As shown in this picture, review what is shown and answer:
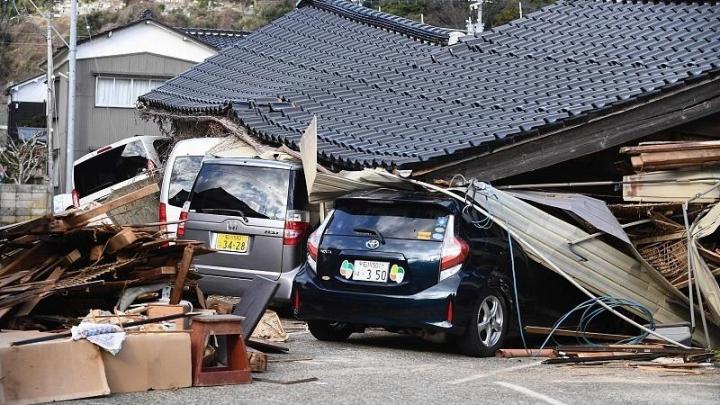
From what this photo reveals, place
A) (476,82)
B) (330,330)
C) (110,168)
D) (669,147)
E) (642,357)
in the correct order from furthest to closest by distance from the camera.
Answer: (110,168) < (476,82) < (669,147) < (330,330) < (642,357)

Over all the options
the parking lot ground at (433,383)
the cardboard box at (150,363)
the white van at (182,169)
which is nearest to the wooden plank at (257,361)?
the parking lot ground at (433,383)

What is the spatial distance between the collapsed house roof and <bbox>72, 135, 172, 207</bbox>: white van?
10.6 ft

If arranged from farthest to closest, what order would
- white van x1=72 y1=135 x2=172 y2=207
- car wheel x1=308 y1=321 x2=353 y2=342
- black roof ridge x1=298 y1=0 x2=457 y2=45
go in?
1. white van x1=72 y1=135 x2=172 y2=207
2. black roof ridge x1=298 y1=0 x2=457 y2=45
3. car wheel x1=308 y1=321 x2=353 y2=342

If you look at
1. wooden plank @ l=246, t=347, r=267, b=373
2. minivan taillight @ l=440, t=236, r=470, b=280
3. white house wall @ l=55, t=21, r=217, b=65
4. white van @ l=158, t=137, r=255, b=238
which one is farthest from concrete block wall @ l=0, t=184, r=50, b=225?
wooden plank @ l=246, t=347, r=267, b=373

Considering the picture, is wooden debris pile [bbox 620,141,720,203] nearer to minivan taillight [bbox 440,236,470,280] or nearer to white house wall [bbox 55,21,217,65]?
minivan taillight [bbox 440,236,470,280]

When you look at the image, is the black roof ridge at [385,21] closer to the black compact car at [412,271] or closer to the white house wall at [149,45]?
the black compact car at [412,271]

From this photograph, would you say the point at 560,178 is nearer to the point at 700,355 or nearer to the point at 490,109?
the point at 490,109

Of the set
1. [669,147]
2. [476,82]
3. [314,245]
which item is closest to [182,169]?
[476,82]

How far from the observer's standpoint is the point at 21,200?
34500 mm

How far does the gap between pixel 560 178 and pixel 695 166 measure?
2337 millimetres

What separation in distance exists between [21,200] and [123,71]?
27.9 feet

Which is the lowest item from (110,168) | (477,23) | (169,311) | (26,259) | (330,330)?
(330,330)

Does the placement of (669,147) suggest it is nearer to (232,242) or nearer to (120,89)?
(232,242)

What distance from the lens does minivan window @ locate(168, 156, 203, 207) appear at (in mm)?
15445
